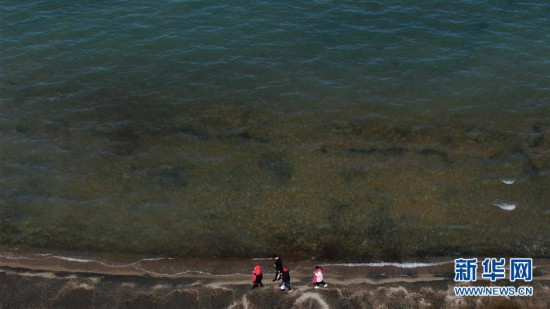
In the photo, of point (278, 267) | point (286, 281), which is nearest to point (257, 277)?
point (278, 267)

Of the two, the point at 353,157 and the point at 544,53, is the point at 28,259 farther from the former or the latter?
the point at 544,53

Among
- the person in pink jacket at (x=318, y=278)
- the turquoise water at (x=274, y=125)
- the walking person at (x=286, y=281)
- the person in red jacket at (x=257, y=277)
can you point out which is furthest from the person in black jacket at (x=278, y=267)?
the turquoise water at (x=274, y=125)

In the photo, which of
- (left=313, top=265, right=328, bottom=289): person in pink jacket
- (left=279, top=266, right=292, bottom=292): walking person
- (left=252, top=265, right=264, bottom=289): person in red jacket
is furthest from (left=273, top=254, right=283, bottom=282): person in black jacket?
(left=313, top=265, right=328, bottom=289): person in pink jacket

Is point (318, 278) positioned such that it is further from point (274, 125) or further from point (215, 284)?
point (274, 125)

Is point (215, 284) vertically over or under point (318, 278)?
under

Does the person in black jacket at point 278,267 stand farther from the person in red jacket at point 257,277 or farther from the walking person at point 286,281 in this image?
the person in red jacket at point 257,277

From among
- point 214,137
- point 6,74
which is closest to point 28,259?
point 214,137

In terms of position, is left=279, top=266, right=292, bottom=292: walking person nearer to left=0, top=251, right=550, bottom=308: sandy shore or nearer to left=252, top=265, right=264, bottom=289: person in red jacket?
left=0, top=251, right=550, bottom=308: sandy shore
